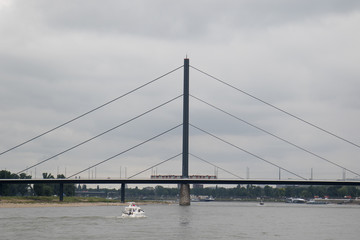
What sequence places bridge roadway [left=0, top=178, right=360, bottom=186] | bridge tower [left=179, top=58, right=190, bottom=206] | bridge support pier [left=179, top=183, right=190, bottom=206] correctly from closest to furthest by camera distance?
bridge tower [left=179, top=58, right=190, bottom=206], bridge roadway [left=0, top=178, right=360, bottom=186], bridge support pier [left=179, top=183, right=190, bottom=206]

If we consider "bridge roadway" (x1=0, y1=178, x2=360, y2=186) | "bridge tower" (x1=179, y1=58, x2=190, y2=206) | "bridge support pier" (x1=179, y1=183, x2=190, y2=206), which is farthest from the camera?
"bridge support pier" (x1=179, y1=183, x2=190, y2=206)

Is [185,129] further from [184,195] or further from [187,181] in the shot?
[184,195]

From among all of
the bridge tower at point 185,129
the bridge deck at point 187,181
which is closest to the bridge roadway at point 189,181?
the bridge deck at point 187,181

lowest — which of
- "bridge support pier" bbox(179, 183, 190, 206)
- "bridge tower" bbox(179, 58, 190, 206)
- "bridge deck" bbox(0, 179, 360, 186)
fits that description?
"bridge support pier" bbox(179, 183, 190, 206)

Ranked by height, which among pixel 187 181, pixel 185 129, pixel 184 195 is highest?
pixel 185 129

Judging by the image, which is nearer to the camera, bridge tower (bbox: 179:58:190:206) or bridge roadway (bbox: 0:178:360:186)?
bridge tower (bbox: 179:58:190:206)

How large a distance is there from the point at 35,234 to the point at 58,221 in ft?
56.1

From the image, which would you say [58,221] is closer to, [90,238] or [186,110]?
[90,238]

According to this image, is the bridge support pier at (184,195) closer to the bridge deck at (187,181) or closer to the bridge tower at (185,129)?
the bridge tower at (185,129)

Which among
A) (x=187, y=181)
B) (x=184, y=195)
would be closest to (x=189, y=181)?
(x=187, y=181)

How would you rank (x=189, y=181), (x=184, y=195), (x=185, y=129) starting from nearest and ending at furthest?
(x=185, y=129)
(x=189, y=181)
(x=184, y=195)

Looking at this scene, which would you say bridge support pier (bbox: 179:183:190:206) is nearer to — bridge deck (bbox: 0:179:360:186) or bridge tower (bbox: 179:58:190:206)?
bridge tower (bbox: 179:58:190:206)

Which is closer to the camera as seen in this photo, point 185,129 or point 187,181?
point 185,129

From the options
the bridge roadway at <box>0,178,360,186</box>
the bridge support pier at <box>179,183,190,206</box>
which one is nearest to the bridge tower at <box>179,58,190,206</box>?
the bridge support pier at <box>179,183,190,206</box>
